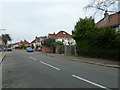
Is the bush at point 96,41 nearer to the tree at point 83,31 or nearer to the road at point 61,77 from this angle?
the tree at point 83,31

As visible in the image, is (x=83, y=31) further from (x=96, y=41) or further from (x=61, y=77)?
(x=61, y=77)

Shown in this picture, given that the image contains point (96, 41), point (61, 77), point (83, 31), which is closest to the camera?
point (61, 77)

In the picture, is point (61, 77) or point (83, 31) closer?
point (61, 77)

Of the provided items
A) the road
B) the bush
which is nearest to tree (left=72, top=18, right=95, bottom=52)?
the bush

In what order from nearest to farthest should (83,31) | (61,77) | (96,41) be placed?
1. (61,77)
2. (96,41)
3. (83,31)

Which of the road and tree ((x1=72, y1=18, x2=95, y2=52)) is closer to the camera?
the road

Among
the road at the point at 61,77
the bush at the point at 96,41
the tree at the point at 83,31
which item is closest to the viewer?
the road at the point at 61,77

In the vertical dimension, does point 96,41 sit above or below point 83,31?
below

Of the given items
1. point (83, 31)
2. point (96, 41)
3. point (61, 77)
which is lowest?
point (61, 77)

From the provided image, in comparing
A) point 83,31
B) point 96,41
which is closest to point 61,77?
point 96,41

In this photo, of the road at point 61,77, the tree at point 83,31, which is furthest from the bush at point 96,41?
the road at point 61,77

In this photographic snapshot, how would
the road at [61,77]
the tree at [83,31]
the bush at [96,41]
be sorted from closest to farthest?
the road at [61,77] < the bush at [96,41] < the tree at [83,31]

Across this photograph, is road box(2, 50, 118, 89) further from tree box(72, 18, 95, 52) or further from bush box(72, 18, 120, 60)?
tree box(72, 18, 95, 52)

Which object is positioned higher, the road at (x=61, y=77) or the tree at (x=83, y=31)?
the tree at (x=83, y=31)
